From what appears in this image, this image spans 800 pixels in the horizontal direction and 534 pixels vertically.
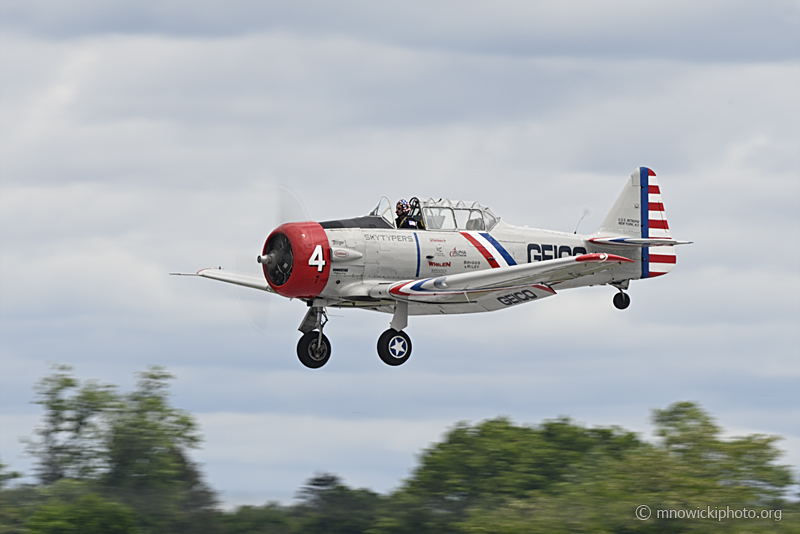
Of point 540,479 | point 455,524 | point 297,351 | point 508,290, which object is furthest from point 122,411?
point 508,290

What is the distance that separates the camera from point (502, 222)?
1998 centimetres

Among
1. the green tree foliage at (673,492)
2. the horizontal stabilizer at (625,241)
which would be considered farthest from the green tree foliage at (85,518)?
the horizontal stabilizer at (625,241)

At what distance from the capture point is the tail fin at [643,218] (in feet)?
72.2

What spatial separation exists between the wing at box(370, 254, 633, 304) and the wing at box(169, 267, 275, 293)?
2.53 m

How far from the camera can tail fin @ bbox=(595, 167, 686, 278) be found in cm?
2202

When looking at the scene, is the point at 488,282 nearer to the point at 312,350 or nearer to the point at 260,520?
the point at 312,350

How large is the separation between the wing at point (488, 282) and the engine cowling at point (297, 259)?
109cm

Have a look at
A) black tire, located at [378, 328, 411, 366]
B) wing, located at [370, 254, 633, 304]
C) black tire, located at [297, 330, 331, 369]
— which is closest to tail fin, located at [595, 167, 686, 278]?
wing, located at [370, 254, 633, 304]

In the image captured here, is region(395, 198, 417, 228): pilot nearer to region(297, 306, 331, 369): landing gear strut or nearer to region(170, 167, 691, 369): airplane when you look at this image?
region(170, 167, 691, 369): airplane

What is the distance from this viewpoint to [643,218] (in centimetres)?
2252

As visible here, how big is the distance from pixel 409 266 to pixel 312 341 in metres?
2.43

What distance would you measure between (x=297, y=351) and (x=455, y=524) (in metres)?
21.3

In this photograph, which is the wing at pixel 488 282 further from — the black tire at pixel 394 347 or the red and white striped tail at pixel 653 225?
the red and white striped tail at pixel 653 225

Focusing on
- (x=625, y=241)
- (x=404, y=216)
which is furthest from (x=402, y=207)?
(x=625, y=241)
